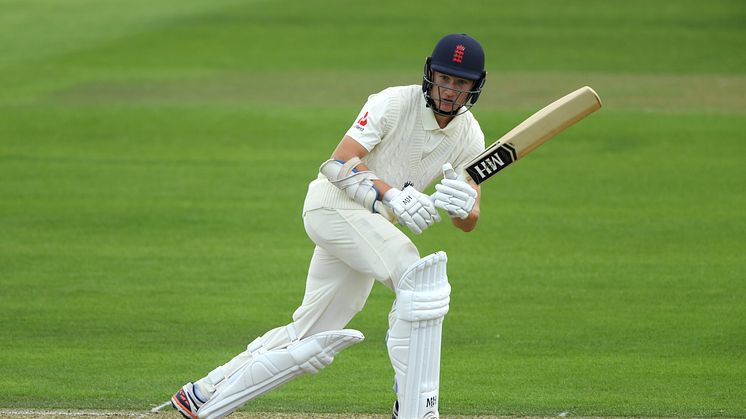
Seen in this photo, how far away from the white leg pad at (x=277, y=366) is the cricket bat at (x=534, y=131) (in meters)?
0.82

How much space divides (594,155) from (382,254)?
26.9ft

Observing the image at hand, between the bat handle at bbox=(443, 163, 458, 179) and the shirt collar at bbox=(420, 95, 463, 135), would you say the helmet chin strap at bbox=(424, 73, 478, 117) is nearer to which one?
the shirt collar at bbox=(420, 95, 463, 135)

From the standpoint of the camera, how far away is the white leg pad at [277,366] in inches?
195

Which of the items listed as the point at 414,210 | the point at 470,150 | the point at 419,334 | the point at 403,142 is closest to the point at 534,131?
the point at 470,150

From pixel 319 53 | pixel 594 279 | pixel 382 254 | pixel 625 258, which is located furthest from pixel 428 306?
pixel 319 53

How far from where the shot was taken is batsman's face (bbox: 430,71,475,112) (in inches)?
193

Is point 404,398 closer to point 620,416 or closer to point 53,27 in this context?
point 620,416

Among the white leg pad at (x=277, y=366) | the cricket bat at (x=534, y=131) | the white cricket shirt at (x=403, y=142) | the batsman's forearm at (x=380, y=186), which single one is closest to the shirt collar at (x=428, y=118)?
the white cricket shirt at (x=403, y=142)

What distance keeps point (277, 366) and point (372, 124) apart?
1.03 metres

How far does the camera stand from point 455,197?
185 inches

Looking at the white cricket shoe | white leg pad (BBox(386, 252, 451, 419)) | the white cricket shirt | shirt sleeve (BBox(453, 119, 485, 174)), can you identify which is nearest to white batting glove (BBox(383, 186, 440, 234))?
white leg pad (BBox(386, 252, 451, 419))

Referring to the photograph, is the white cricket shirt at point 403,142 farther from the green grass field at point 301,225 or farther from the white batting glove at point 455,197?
the green grass field at point 301,225

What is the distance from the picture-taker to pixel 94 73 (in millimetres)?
17031

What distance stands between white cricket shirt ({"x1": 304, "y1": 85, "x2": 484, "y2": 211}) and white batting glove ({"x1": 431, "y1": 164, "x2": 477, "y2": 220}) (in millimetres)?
297
